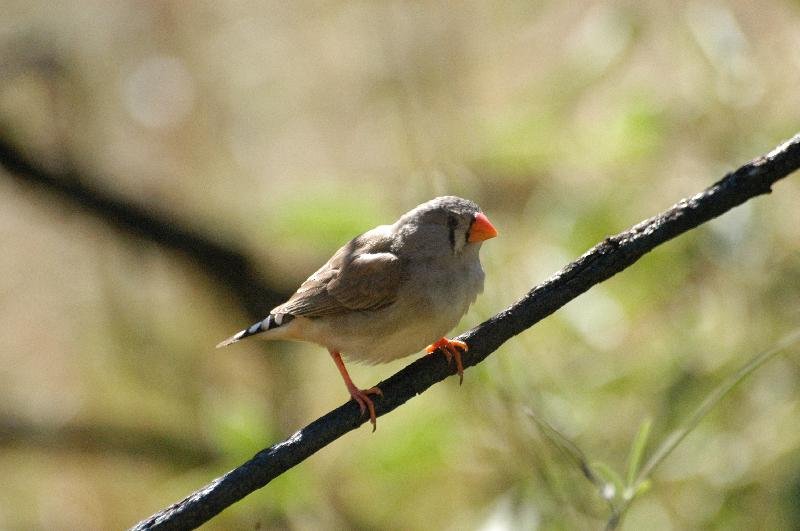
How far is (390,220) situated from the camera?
12.5 ft

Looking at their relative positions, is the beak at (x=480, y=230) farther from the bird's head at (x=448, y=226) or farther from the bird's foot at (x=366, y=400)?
the bird's foot at (x=366, y=400)

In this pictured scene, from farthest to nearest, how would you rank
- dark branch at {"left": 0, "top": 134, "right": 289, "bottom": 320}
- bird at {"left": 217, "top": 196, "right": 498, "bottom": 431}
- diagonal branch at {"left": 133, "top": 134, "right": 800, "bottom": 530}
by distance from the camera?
dark branch at {"left": 0, "top": 134, "right": 289, "bottom": 320} < bird at {"left": 217, "top": 196, "right": 498, "bottom": 431} < diagonal branch at {"left": 133, "top": 134, "right": 800, "bottom": 530}

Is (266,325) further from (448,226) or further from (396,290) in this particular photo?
(448,226)

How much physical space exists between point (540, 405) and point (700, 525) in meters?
0.82

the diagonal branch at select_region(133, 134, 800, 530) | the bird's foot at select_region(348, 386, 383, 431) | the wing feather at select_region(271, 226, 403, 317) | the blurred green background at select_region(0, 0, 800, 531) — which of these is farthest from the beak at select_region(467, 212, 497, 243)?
the diagonal branch at select_region(133, 134, 800, 530)

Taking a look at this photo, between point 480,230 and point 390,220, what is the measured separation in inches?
22.2

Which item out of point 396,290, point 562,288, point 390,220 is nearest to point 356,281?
point 396,290

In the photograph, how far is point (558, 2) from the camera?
18.9 feet

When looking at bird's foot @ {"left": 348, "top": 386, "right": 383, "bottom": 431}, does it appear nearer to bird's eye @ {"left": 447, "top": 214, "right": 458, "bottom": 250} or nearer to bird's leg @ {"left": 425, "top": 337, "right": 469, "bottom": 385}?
bird's leg @ {"left": 425, "top": 337, "right": 469, "bottom": 385}

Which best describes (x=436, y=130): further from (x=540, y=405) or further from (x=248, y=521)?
(x=248, y=521)

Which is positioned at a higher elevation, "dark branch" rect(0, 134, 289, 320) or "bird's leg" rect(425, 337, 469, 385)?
"dark branch" rect(0, 134, 289, 320)

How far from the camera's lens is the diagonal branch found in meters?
2.17

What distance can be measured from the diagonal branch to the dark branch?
11.4ft

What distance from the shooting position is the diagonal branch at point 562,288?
217cm
